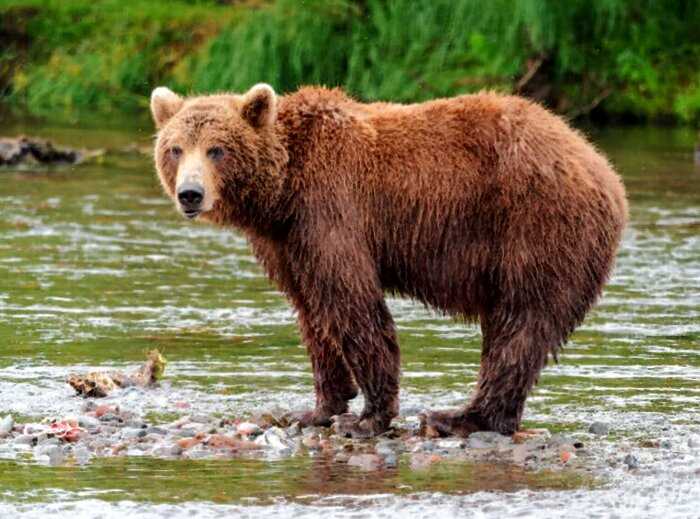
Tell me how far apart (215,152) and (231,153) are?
8 cm

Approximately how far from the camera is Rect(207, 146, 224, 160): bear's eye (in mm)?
8125

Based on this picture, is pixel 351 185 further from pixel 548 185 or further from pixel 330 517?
pixel 330 517

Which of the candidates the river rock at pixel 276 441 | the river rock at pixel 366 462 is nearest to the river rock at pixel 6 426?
the river rock at pixel 276 441

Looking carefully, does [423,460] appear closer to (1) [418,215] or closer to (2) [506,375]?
(2) [506,375]

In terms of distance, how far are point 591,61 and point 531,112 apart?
19907mm

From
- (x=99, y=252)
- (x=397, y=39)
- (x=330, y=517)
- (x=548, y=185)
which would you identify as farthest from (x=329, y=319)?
(x=397, y=39)

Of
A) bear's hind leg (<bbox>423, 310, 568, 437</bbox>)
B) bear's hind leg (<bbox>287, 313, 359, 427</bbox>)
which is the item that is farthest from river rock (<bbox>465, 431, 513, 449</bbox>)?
bear's hind leg (<bbox>287, 313, 359, 427</bbox>)

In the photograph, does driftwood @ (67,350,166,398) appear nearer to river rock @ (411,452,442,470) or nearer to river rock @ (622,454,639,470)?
river rock @ (411,452,442,470)

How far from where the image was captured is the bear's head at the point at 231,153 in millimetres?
8133

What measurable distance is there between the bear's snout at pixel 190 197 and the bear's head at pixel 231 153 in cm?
3

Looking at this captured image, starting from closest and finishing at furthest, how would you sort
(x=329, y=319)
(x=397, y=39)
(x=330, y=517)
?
(x=330, y=517), (x=329, y=319), (x=397, y=39)

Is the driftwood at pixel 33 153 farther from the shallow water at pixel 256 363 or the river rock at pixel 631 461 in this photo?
the river rock at pixel 631 461

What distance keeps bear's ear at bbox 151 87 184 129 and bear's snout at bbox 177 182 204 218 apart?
549 millimetres

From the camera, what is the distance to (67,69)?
31.8 metres
